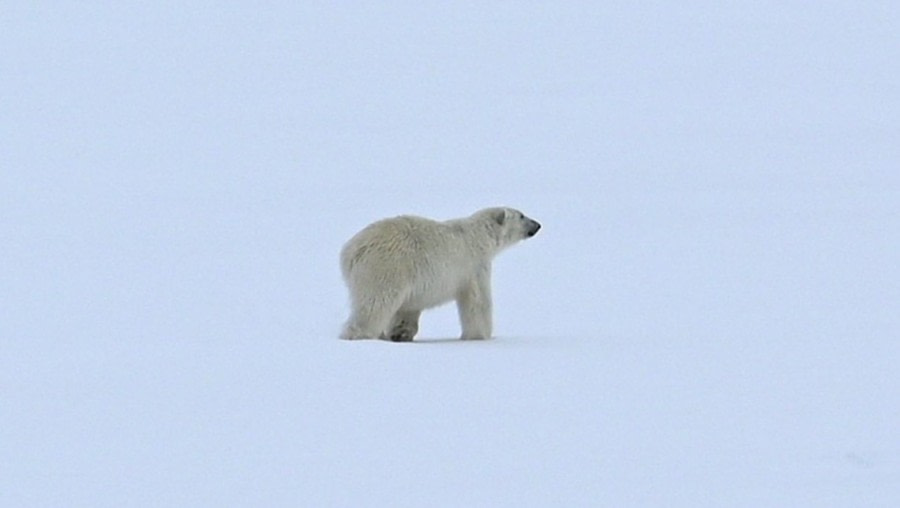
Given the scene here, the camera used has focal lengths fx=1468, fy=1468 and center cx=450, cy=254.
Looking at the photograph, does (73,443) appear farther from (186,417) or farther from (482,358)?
(482,358)

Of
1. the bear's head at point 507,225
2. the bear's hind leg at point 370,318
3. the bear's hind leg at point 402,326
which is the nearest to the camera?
the bear's hind leg at point 370,318

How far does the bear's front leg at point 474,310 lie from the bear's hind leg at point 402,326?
36 cm

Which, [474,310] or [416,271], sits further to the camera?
[474,310]

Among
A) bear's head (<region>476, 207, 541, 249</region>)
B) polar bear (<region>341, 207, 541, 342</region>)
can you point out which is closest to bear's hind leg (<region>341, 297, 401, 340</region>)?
polar bear (<region>341, 207, 541, 342</region>)

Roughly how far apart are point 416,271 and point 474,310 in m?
0.78

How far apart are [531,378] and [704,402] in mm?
916

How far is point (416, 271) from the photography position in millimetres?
10398

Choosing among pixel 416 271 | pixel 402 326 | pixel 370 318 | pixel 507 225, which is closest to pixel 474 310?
pixel 402 326

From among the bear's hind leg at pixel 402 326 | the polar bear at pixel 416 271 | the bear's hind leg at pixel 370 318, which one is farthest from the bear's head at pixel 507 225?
the bear's hind leg at pixel 370 318

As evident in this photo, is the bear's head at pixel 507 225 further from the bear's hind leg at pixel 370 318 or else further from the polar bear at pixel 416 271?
the bear's hind leg at pixel 370 318

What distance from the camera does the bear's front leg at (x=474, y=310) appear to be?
10953 mm

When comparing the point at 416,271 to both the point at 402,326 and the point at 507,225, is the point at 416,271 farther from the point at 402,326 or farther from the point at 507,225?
the point at 507,225

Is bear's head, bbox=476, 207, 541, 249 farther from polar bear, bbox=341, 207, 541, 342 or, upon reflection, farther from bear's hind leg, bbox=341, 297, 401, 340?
bear's hind leg, bbox=341, 297, 401, 340

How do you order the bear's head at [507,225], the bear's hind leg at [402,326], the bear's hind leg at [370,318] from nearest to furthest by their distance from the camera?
the bear's hind leg at [370,318] < the bear's hind leg at [402,326] < the bear's head at [507,225]
